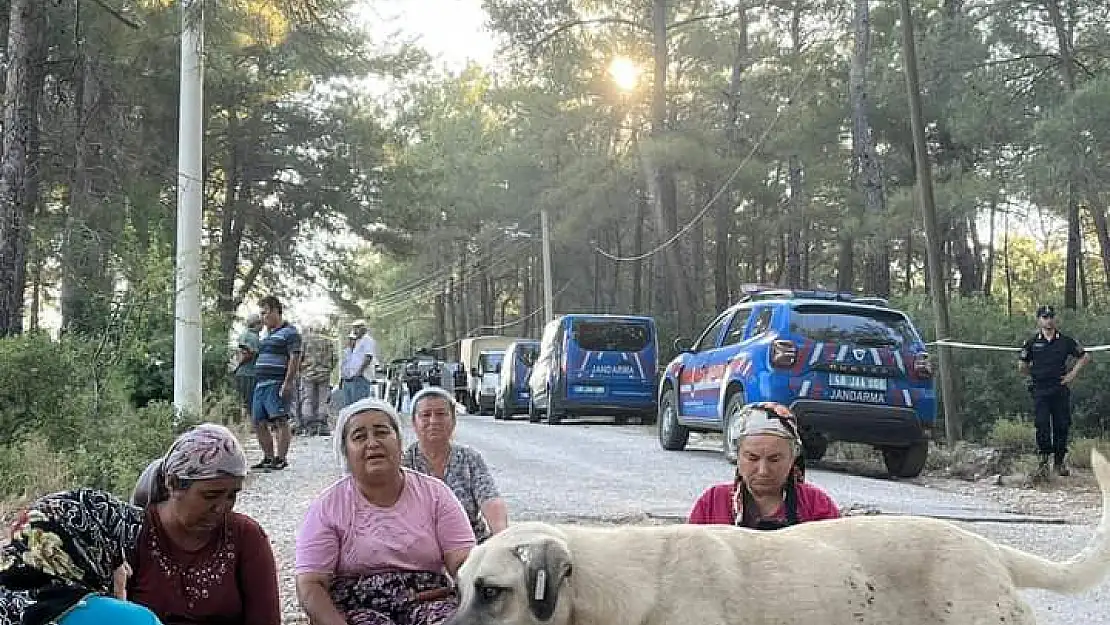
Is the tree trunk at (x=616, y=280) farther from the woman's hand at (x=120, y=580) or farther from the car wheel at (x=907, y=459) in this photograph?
the woman's hand at (x=120, y=580)

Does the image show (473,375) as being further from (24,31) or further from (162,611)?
(162,611)

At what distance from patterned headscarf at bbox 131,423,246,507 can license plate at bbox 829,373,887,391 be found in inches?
367

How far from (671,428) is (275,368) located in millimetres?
6485

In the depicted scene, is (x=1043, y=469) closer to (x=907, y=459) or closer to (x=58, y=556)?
(x=907, y=459)

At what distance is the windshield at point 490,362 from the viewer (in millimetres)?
32625

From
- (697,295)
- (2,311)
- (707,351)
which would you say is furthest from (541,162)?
(2,311)

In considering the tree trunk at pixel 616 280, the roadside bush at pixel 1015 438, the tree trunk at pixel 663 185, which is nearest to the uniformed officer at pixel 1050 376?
the roadside bush at pixel 1015 438

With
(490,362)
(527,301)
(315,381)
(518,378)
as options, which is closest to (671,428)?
(315,381)

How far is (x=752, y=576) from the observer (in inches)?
123

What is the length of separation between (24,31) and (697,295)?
25.3m

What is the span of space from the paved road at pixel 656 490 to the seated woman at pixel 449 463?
9.15 ft

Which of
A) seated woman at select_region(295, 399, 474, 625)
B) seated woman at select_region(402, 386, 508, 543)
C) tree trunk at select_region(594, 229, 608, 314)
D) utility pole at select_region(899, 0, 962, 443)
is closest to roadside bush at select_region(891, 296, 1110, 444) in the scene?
utility pole at select_region(899, 0, 962, 443)

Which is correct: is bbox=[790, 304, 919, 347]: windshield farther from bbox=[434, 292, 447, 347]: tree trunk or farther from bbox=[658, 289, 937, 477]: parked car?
bbox=[434, 292, 447, 347]: tree trunk

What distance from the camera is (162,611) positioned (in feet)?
12.2
